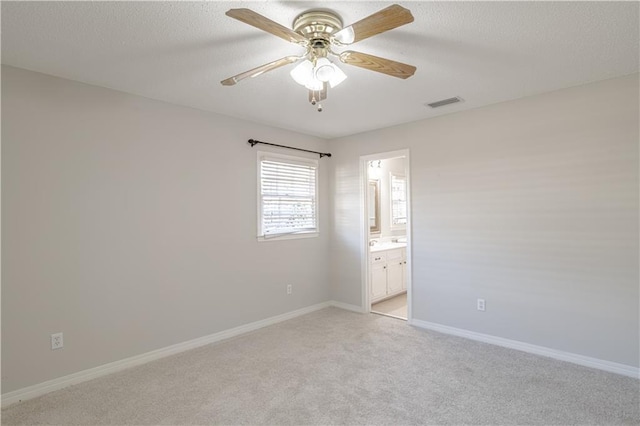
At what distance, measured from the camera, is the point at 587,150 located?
3.00 m

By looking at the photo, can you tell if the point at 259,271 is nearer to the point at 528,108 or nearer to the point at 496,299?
the point at 496,299

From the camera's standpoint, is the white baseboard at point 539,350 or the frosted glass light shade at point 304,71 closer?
the frosted glass light shade at point 304,71

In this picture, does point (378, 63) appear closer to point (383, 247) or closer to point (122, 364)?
point (122, 364)

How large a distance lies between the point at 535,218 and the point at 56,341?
13.9 feet

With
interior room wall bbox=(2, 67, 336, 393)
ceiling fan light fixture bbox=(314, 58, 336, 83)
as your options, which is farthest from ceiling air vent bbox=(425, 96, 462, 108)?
interior room wall bbox=(2, 67, 336, 393)

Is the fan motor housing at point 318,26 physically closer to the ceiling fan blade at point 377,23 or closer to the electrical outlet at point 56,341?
the ceiling fan blade at point 377,23

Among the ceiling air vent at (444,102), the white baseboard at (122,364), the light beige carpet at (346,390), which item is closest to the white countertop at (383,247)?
the white baseboard at (122,364)

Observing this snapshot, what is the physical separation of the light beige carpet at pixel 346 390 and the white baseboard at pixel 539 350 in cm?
8

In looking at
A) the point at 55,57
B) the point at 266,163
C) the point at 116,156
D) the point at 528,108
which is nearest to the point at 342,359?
the point at 266,163

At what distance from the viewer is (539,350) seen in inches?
127

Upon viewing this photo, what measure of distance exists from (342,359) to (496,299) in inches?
66.3

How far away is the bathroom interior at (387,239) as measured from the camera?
4.99m

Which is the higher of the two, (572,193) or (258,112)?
(258,112)

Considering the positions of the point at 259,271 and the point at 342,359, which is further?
the point at 259,271
